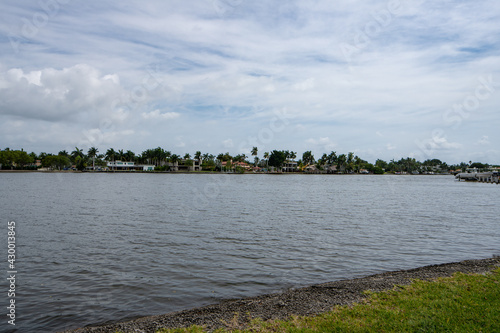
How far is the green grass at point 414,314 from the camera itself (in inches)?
341

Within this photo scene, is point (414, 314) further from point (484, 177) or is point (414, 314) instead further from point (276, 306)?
point (484, 177)

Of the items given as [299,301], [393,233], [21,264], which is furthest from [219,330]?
[393,233]

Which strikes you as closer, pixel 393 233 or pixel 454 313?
pixel 454 313

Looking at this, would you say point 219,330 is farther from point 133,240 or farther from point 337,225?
point 337,225

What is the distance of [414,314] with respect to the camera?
9.52 metres

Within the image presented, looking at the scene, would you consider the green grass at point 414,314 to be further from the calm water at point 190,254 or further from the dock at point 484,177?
the dock at point 484,177

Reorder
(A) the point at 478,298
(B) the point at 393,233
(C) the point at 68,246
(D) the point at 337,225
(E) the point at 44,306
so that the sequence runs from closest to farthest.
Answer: (A) the point at 478,298 < (E) the point at 44,306 < (C) the point at 68,246 < (B) the point at 393,233 < (D) the point at 337,225

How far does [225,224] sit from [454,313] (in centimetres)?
2448

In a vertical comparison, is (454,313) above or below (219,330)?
above

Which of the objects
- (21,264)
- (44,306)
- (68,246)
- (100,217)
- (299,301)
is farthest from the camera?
(100,217)

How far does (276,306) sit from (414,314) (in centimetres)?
411

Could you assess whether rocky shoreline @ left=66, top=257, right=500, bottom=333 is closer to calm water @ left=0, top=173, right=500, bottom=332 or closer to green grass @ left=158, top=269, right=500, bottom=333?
green grass @ left=158, top=269, right=500, bottom=333

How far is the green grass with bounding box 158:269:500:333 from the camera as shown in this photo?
866 centimetres

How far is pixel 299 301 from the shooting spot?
11.8 metres
